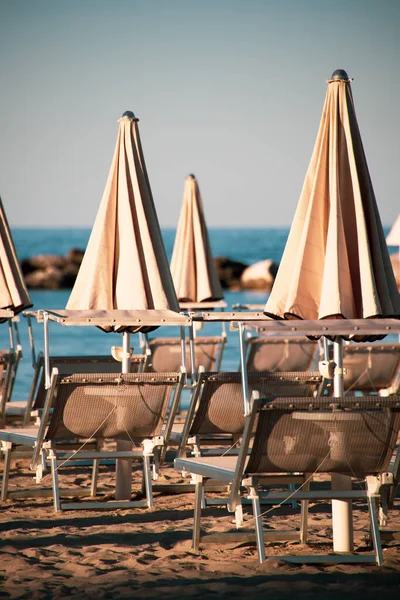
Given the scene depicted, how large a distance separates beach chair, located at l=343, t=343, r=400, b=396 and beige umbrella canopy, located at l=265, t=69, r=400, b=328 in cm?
358

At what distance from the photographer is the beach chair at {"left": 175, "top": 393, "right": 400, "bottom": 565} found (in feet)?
13.3

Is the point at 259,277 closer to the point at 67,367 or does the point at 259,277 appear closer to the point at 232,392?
the point at 67,367

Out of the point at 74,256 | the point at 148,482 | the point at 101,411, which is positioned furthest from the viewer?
the point at 74,256

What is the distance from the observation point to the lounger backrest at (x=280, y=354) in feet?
28.0

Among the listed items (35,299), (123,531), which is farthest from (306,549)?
(35,299)

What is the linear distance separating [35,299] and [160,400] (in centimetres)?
3717

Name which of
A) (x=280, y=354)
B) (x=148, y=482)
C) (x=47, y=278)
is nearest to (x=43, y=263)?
(x=47, y=278)

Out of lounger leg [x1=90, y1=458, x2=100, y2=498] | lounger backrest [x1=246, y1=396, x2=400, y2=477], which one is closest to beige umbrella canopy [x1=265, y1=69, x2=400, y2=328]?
lounger backrest [x1=246, y1=396, x2=400, y2=477]

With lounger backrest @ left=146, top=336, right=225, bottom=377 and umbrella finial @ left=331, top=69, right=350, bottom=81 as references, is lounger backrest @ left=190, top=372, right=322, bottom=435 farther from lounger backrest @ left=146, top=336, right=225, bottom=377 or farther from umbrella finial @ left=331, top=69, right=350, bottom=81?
lounger backrest @ left=146, top=336, right=225, bottom=377

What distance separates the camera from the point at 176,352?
894 cm

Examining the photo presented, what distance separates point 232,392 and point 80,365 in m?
1.49

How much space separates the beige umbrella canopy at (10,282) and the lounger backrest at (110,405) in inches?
88.4

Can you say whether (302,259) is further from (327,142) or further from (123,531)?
(123,531)

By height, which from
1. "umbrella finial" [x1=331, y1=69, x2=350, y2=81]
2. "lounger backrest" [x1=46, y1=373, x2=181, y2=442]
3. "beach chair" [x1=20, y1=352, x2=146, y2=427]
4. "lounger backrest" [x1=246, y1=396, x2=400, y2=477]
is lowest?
"lounger backrest" [x1=246, y1=396, x2=400, y2=477]
